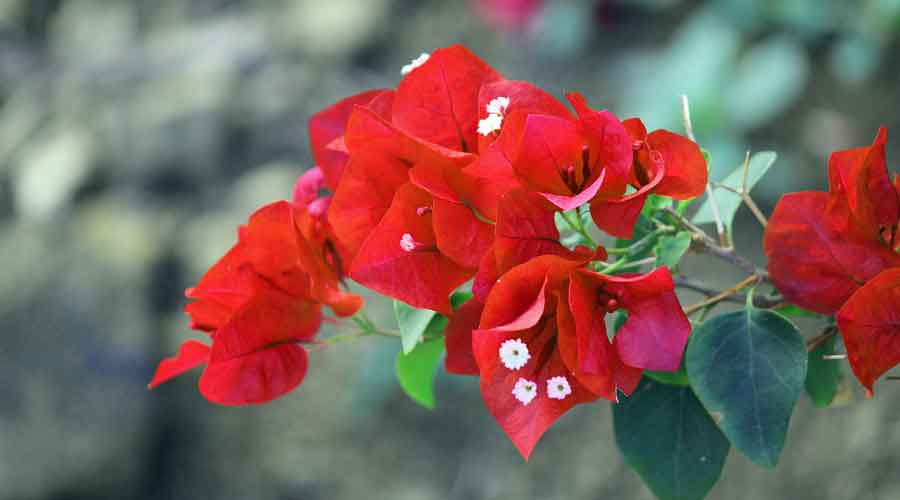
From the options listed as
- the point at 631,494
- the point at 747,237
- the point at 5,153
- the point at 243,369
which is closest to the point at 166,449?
the point at 5,153

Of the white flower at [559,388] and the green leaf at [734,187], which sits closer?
the white flower at [559,388]

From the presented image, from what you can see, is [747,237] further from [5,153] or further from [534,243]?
[5,153]

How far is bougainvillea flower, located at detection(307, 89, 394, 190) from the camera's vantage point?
68 cm

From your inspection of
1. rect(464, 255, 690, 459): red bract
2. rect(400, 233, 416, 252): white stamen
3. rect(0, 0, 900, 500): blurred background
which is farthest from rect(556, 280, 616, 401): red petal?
rect(0, 0, 900, 500): blurred background

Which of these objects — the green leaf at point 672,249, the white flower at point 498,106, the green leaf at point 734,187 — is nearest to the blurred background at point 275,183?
the green leaf at point 734,187

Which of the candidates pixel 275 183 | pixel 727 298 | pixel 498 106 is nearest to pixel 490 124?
pixel 498 106

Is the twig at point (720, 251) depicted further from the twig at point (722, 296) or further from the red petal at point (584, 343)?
the red petal at point (584, 343)

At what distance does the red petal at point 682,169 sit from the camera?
1.82 ft

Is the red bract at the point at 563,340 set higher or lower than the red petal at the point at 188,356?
higher

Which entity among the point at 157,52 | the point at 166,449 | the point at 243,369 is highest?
the point at 243,369

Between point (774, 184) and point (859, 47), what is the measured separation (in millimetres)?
338

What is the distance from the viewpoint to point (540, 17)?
2689mm

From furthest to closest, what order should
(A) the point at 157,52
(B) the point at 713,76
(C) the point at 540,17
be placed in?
(A) the point at 157,52 < (C) the point at 540,17 < (B) the point at 713,76

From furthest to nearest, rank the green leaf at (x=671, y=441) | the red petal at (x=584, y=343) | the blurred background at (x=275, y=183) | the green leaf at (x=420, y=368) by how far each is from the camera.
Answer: the blurred background at (x=275, y=183)
the green leaf at (x=420, y=368)
the green leaf at (x=671, y=441)
the red petal at (x=584, y=343)
